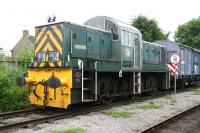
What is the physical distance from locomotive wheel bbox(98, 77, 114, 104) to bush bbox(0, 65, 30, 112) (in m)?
2.76

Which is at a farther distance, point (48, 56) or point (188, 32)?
point (188, 32)

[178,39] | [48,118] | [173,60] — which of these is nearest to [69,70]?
[48,118]

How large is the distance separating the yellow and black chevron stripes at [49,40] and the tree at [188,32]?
3880 centimetres

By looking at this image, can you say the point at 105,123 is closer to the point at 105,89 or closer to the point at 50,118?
the point at 50,118

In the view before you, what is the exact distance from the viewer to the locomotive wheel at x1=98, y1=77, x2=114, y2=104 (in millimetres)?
10617

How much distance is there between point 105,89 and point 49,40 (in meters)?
2.79

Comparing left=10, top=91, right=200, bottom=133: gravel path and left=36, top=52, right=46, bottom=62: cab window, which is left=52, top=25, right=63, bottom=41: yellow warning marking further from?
left=10, top=91, right=200, bottom=133: gravel path

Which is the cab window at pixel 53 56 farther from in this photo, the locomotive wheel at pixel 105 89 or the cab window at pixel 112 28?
the cab window at pixel 112 28

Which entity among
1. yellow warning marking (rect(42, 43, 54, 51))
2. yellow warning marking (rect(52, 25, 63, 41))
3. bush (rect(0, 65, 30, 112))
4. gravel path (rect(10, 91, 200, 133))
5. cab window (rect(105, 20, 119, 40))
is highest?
cab window (rect(105, 20, 119, 40))

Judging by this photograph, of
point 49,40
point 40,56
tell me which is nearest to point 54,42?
point 49,40

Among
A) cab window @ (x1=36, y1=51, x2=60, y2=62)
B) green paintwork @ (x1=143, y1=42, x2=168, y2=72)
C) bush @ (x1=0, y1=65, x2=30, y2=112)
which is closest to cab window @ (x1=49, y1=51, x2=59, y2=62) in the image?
cab window @ (x1=36, y1=51, x2=60, y2=62)

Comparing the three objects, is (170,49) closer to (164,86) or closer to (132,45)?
(164,86)

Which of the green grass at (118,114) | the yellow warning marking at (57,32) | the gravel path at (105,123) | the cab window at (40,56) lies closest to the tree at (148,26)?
the cab window at (40,56)

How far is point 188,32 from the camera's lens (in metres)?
47.8
